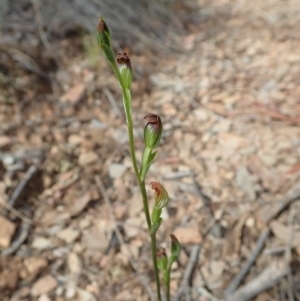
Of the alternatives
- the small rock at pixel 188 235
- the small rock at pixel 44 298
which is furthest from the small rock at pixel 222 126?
the small rock at pixel 44 298

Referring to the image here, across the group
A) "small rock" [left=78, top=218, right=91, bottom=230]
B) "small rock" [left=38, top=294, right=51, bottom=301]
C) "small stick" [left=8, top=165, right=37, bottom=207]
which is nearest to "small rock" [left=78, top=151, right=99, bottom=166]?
"small stick" [left=8, top=165, right=37, bottom=207]

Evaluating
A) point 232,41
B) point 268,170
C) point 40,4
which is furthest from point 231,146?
point 40,4

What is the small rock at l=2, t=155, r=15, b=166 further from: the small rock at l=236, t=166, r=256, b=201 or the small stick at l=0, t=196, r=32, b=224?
the small rock at l=236, t=166, r=256, b=201

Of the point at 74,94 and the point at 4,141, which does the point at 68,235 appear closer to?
the point at 4,141

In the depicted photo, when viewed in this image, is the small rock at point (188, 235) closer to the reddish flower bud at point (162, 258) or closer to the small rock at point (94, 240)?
the small rock at point (94, 240)

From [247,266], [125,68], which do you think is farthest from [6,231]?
[125,68]

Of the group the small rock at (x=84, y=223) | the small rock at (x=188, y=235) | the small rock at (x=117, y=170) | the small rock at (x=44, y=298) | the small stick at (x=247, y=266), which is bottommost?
the small stick at (x=247, y=266)
